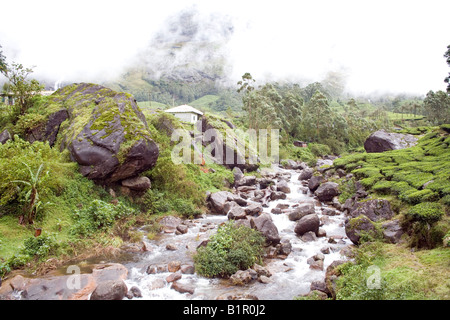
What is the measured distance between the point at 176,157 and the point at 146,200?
304 inches

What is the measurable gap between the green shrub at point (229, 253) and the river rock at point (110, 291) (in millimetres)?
3339

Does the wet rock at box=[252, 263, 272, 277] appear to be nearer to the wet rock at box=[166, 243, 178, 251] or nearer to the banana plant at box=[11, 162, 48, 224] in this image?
the wet rock at box=[166, 243, 178, 251]

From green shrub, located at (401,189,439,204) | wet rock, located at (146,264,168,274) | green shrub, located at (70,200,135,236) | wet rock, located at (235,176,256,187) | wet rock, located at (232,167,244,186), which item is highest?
wet rock, located at (232,167,244,186)

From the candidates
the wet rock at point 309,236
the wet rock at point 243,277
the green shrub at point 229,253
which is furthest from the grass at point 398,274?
the green shrub at point 229,253

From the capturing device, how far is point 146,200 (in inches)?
763

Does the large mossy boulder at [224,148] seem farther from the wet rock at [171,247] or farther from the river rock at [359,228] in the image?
the river rock at [359,228]

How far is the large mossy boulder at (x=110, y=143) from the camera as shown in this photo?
55.9 feet

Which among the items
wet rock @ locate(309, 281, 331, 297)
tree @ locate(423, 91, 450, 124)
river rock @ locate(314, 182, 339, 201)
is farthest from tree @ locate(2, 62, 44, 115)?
tree @ locate(423, 91, 450, 124)

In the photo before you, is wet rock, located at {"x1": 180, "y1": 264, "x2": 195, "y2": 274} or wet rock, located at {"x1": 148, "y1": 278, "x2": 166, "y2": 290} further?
wet rock, located at {"x1": 180, "y1": 264, "x2": 195, "y2": 274}

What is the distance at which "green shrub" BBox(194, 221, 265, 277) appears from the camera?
12.0m

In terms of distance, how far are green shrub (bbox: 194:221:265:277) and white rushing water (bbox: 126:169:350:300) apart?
485 millimetres
